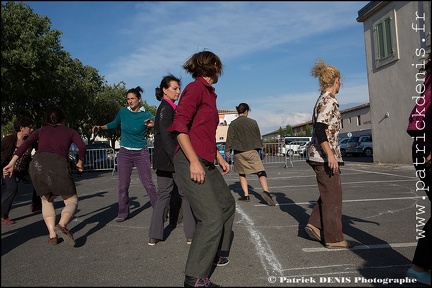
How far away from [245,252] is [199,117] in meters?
1.77

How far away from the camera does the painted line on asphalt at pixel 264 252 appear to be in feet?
11.3

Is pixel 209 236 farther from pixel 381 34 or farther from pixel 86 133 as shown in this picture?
pixel 86 133

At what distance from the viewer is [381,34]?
48.6 feet

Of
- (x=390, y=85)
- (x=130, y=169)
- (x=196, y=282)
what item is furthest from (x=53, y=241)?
(x=390, y=85)

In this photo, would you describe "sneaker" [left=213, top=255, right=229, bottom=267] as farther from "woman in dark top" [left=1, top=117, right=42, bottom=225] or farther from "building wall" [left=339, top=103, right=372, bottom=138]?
"building wall" [left=339, top=103, right=372, bottom=138]

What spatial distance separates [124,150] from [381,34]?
12.8 meters

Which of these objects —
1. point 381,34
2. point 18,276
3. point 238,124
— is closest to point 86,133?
point 381,34

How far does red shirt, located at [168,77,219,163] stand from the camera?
9.47ft

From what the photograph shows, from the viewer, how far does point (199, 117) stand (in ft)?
9.87

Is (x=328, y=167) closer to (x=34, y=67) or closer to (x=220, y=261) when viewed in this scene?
(x=220, y=261)

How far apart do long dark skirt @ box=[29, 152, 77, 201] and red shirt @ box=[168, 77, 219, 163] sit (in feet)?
6.50

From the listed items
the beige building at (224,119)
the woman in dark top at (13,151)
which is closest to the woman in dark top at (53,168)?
the woman in dark top at (13,151)

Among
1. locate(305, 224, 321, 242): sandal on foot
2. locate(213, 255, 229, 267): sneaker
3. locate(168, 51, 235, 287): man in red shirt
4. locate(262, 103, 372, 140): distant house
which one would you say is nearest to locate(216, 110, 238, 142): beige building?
locate(262, 103, 372, 140): distant house

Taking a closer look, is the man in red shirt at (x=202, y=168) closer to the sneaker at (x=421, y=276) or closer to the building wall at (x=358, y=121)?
the sneaker at (x=421, y=276)
